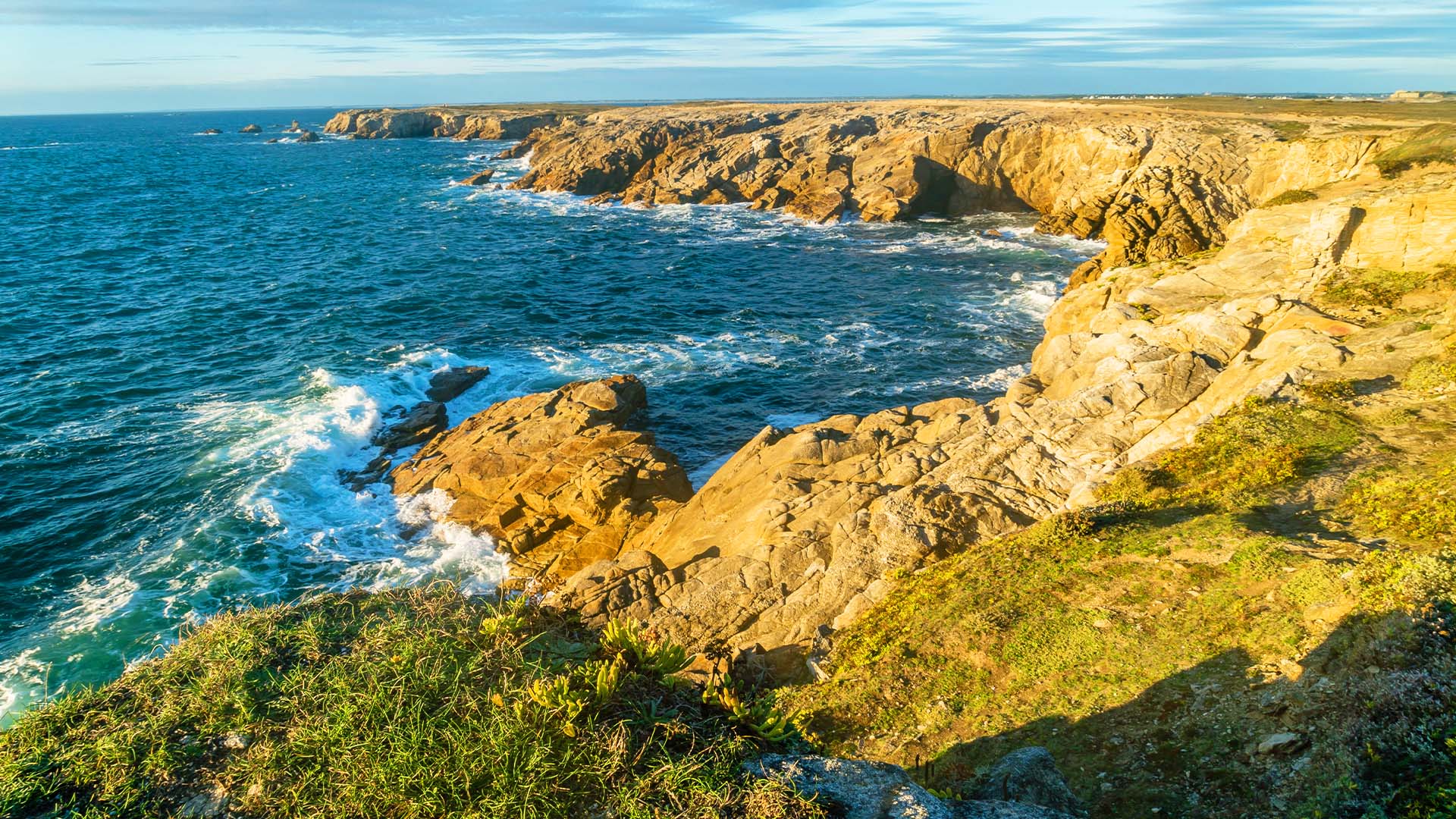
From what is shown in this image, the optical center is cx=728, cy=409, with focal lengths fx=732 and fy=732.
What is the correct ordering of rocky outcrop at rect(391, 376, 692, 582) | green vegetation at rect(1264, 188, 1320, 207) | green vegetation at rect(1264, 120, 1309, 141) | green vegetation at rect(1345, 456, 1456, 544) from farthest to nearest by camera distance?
1. green vegetation at rect(1264, 120, 1309, 141)
2. green vegetation at rect(1264, 188, 1320, 207)
3. rocky outcrop at rect(391, 376, 692, 582)
4. green vegetation at rect(1345, 456, 1456, 544)

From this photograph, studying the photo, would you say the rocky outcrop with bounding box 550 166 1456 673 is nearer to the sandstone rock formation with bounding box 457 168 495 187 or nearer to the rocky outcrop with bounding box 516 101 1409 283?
the rocky outcrop with bounding box 516 101 1409 283

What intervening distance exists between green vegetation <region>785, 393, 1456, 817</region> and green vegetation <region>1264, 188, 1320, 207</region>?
15.2 metres

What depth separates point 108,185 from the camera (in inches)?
3674

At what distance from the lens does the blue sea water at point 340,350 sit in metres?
21.9

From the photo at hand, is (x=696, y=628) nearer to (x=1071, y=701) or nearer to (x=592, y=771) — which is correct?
(x=1071, y=701)

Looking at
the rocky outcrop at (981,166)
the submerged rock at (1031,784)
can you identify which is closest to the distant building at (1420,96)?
the rocky outcrop at (981,166)

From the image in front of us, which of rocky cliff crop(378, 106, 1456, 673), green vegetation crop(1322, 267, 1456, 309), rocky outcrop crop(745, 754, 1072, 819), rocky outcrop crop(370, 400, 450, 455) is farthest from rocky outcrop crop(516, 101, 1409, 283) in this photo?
rocky outcrop crop(370, 400, 450, 455)

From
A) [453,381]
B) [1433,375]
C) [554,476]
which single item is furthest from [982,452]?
[453,381]

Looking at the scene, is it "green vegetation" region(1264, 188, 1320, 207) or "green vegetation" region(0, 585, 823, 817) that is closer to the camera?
"green vegetation" region(0, 585, 823, 817)

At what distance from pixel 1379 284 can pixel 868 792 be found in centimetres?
2103

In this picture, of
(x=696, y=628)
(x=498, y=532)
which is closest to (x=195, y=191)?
(x=498, y=532)

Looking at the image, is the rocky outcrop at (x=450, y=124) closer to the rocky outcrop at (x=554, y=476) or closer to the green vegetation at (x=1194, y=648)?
the rocky outcrop at (x=554, y=476)

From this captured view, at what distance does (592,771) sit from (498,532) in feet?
60.5

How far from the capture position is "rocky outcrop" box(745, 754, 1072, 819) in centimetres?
584
